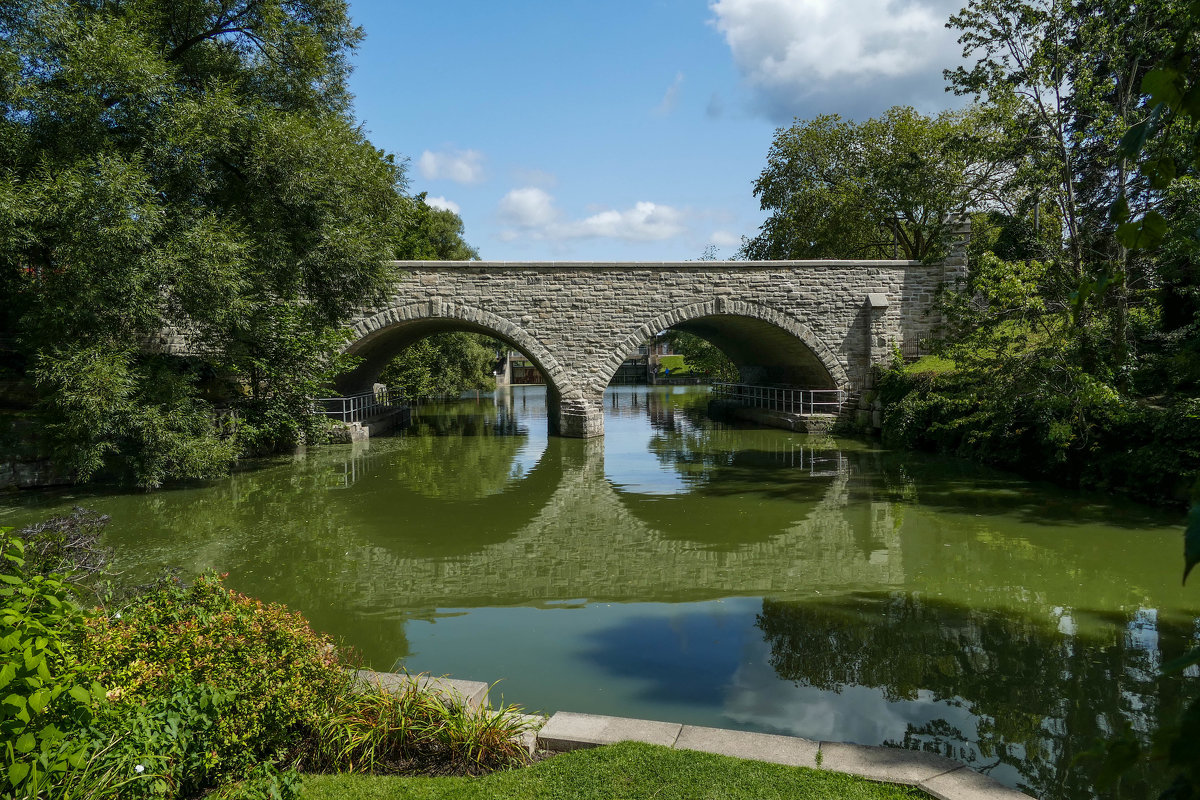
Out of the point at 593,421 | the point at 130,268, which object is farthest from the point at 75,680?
the point at 593,421

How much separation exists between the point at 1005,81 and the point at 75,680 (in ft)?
46.6

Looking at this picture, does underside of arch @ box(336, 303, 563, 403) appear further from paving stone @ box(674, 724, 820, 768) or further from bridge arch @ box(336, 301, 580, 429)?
paving stone @ box(674, 724, 820, 768)

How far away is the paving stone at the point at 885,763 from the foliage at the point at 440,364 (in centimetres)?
2418

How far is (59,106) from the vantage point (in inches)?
443

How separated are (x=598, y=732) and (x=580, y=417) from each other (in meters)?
15.4

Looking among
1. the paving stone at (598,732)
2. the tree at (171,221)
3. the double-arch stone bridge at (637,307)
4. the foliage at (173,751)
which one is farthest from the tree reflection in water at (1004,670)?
the double-arch stone bridge at (637,307)

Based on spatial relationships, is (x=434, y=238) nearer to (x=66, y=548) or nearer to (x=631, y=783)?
(x=66, y=548)

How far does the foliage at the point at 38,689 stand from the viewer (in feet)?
8.00

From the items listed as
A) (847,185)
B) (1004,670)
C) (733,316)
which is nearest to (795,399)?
(733,316)

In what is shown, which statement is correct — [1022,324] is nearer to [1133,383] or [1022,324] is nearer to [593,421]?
[1133,383]

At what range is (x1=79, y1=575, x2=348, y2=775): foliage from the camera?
350cm

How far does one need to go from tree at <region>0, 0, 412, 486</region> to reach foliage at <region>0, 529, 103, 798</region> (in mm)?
9226

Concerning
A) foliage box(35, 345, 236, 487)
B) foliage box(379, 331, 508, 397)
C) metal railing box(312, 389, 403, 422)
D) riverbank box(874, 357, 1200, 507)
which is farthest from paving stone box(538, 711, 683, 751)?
foliage box(379, 331, 508, 397)

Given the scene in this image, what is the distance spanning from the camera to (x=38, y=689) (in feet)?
8.28
